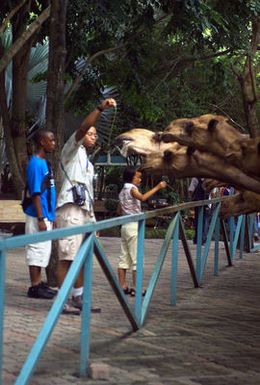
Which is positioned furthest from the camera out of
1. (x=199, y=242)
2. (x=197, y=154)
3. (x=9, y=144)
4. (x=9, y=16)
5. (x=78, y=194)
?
(x=9, y=144)

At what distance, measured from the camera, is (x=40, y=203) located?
28.6ft

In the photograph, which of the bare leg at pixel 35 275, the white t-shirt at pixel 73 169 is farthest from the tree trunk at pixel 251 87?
the bare leg at pixel 35 275

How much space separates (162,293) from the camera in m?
10.4

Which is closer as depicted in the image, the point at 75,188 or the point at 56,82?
the point at 75,188

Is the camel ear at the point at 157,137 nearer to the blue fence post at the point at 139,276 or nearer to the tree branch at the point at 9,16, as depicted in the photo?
the blue fence post at the point at 139,276

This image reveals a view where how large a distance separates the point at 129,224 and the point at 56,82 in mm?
2077

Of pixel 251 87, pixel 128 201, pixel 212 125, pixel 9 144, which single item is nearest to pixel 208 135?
pixel 212 125

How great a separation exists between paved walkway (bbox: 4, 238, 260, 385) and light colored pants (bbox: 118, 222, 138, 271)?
45 centimetres

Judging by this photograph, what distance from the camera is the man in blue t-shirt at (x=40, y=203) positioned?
871 centimetres

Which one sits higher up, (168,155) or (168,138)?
(168,138)

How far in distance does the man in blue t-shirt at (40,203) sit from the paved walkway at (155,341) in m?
0.43

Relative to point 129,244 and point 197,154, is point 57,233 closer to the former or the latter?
point 197,154

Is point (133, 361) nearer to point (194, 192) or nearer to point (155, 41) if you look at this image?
point (194, 192)

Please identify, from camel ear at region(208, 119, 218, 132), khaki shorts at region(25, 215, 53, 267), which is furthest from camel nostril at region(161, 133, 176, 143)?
khaki shorts at region(25, 215, 53, 267)
